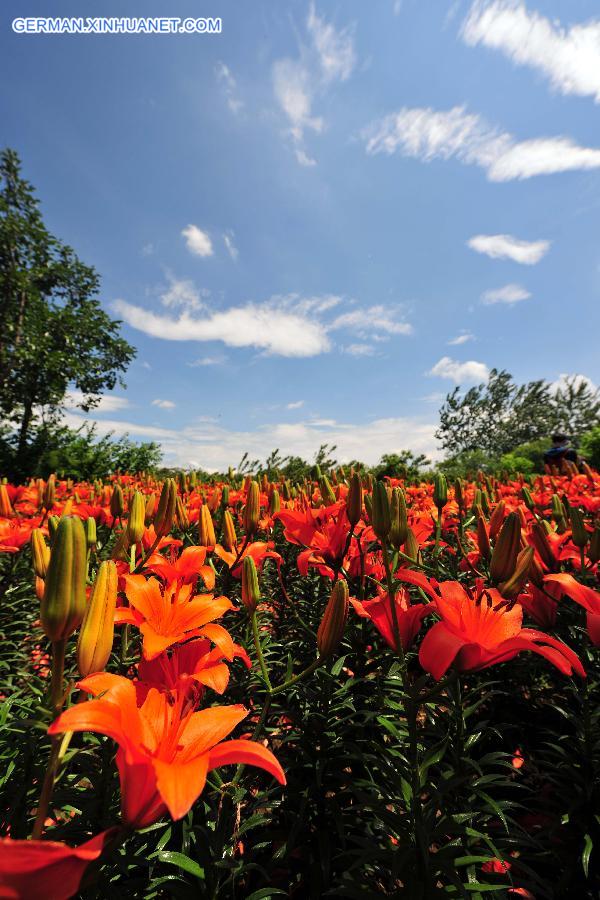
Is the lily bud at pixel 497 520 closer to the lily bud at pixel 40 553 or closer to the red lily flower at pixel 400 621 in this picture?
the red lily flower at pixel 400 621

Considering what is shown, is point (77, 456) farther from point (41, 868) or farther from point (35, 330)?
point (41, 868)

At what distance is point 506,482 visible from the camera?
12.7ft

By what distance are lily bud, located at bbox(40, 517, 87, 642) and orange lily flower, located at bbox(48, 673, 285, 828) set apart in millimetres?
89

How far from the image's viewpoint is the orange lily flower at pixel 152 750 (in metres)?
0.46

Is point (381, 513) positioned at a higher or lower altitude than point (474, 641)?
higher

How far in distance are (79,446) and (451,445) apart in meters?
36.1

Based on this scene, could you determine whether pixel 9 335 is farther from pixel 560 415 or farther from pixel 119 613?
pixel 560 415

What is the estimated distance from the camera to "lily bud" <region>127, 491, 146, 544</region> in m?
1.10

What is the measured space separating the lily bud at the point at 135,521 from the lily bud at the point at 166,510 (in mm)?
166

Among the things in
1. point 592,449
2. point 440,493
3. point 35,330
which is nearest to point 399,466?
point 440,493

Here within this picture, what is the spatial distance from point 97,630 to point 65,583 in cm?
9

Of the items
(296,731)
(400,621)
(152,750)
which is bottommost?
(296,731)

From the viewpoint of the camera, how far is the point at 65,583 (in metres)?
0.56

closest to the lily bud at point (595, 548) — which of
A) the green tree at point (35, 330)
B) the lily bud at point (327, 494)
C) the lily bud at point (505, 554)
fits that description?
the lily bud at point (505, 554)
